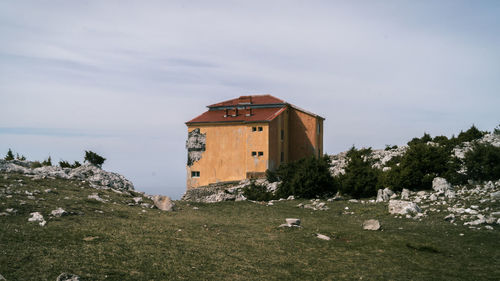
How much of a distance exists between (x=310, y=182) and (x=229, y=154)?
13813 millimetres

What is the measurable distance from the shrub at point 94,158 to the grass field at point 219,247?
1068cm

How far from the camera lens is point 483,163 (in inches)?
663

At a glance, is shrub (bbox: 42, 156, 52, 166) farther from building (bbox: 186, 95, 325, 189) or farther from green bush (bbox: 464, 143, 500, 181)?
green bush (bbox: 464, 143, 500, 181)

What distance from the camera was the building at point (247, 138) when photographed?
32062 millimetres

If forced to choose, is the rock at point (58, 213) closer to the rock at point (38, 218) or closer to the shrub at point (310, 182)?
the rock at point (38, 218)

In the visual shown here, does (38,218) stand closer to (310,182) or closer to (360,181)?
(310,182)

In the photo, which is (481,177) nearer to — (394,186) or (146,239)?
(394,186)

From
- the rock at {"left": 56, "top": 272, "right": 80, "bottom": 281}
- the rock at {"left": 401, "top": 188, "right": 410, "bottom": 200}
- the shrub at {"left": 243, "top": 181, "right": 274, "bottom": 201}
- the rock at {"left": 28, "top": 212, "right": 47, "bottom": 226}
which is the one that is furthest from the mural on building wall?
the rock at {"left": 56, "top": 272, "right": 80, "bottom": 281}

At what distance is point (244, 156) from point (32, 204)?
22.5m

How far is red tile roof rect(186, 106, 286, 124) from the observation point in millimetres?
32688

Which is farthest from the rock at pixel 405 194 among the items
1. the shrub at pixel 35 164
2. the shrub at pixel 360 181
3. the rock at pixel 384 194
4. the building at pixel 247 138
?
the shrub at pixel 35 164

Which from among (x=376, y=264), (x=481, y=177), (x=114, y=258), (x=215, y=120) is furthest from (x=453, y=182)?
(x=215, y=120)

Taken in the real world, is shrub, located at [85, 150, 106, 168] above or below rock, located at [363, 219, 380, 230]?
above

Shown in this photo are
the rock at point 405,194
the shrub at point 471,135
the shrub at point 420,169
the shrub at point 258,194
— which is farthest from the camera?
the shrub at point 471,135
